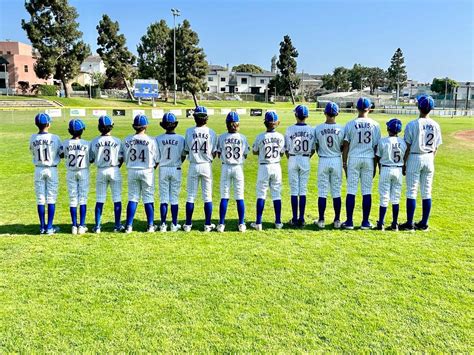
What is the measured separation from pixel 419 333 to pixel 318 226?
10.4 feet

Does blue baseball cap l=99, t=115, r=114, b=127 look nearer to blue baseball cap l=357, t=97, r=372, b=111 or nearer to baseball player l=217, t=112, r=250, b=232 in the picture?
baseball player l=217, t=112, r=250, b=232

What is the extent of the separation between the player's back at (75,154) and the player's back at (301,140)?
3.21 metres

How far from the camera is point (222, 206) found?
6383 mm

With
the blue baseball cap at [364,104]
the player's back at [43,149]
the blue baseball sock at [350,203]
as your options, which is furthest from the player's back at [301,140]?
the player's back at [43,149]

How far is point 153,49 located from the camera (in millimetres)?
64438

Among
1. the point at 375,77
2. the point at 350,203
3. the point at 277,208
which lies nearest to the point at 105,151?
the point at 277,208

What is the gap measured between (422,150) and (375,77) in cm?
12772

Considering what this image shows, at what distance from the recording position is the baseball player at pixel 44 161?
19.9ft

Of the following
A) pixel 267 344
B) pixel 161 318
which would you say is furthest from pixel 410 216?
pixel 161 318

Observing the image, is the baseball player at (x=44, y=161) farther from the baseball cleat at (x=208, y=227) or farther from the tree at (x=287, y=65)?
the tree at (x=287, y=65)

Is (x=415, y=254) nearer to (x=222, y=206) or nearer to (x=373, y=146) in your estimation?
(x=373, y=146)

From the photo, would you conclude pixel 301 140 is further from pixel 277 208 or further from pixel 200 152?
pixel 200 152

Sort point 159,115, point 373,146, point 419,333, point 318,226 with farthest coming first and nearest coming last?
point 159,115
point 318,226
point 373,146
point 419,333

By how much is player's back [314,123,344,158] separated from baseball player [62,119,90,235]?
3.71m
